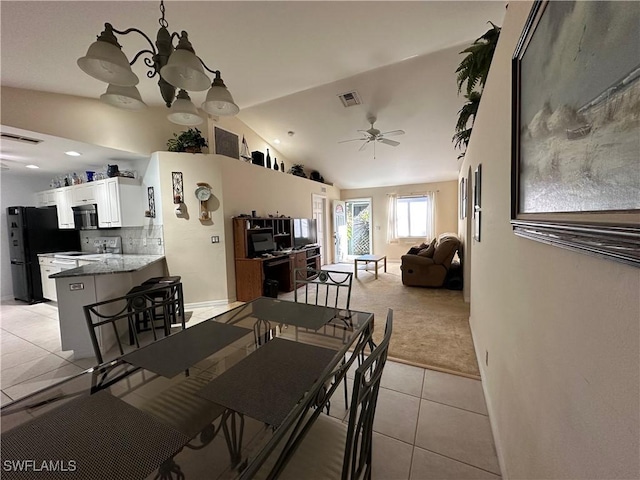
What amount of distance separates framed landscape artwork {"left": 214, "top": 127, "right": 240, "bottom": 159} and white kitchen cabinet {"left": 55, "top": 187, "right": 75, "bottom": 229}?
2740 mm

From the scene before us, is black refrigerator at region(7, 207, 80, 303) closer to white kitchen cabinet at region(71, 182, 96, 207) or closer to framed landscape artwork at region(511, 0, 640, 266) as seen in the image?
white kitchen cabinet at region(71, 182, 96, 207)

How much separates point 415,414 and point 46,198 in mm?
7141

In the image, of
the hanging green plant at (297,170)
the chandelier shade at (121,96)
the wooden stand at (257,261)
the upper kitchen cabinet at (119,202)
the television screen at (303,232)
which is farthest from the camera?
the hanging green plant at (297,170)

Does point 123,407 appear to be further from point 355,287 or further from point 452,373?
point 355,287

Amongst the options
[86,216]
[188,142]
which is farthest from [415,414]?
[86,216]

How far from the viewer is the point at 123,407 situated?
3.26 ft

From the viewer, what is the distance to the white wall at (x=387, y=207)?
735 cm

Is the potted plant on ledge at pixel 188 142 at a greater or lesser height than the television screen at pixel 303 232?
greater

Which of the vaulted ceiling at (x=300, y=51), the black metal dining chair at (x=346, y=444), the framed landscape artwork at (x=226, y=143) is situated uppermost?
the vaulted ceiling at (x=300, y=51)

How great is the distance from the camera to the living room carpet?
2.44m

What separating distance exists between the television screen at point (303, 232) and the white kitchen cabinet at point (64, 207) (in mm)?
4092

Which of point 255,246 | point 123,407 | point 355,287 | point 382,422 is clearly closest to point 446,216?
point 355,287

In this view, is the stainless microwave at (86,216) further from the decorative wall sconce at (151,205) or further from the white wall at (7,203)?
the white wall at (7,203)

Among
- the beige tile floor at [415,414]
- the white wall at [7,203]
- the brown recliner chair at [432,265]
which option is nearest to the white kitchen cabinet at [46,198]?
the white wall at [7,203]
